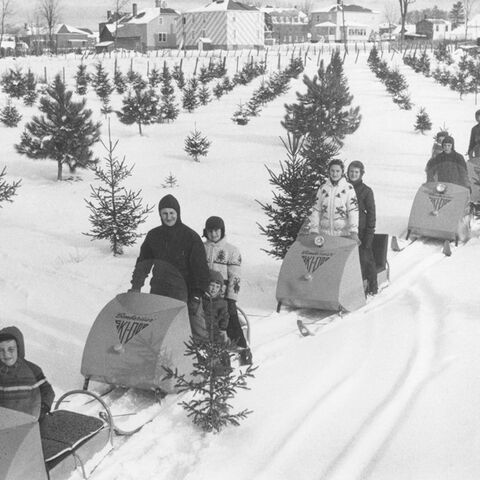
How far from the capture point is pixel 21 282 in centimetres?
1001

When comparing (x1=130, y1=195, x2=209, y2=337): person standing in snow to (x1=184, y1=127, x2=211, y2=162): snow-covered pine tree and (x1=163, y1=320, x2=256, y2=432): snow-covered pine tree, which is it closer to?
(x1=163, y1=320, x2=256, y2=432): snow-covered pine tree

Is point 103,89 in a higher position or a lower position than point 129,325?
higher

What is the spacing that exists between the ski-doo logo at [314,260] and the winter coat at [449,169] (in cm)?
416

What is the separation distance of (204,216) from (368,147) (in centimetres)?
964

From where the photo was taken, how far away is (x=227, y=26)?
77500 mm

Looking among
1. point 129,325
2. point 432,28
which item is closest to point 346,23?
point 432,28

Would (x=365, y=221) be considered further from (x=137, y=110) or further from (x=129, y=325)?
(x=137, y=110)

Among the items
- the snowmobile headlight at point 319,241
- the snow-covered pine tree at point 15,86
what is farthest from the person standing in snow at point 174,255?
the snow-covered pine tree at point 15,86

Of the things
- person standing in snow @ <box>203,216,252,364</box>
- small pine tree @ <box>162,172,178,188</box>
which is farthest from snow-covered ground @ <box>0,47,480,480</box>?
small pine tree @ <box>162,172,178,188</box>

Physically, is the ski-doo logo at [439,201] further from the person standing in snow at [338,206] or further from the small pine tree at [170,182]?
the small pine tree at [170,182]

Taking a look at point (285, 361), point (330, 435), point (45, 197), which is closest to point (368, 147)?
point (45, 197)

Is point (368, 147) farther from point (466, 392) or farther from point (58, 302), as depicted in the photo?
point (466, 392)

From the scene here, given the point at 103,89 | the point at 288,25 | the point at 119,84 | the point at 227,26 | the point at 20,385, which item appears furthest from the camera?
the point at 288,25

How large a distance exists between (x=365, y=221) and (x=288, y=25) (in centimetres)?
11353
